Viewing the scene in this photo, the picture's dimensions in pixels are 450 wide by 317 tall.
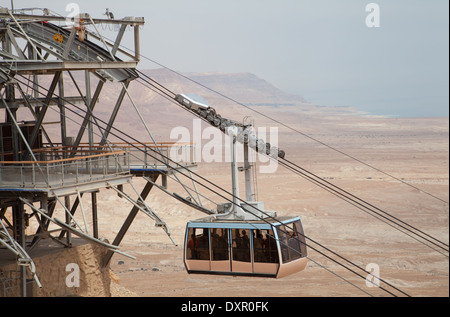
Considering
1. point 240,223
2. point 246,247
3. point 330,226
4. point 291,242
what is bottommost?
point 330,226

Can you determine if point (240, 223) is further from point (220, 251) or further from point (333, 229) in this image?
point (333, 229)

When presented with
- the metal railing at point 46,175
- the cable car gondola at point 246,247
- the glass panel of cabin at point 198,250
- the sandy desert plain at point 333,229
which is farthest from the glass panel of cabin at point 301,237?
the sandy desert plain at point 333,229

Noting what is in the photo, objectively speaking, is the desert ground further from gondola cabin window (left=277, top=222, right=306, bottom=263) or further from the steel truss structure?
the steel truss structure

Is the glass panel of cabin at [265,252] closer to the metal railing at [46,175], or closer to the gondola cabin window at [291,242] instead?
the gondola cabin window at [291,242]

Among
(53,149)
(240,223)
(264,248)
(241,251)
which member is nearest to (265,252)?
(264,248)

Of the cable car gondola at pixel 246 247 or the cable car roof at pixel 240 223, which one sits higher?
the cable car roof at pixel 240 223
